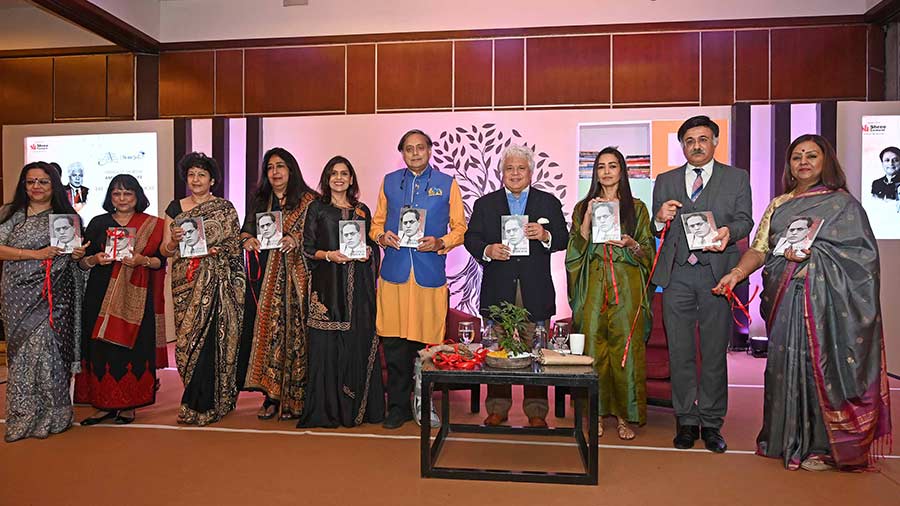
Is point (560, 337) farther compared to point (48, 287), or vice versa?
point (48, 287)

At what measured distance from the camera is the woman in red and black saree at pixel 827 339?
9.95 feet

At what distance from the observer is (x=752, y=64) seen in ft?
21.9

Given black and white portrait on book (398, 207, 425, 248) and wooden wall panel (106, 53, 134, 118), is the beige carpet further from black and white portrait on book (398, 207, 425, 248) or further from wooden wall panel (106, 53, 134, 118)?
wooden wall panel (106, 53, 134, 118)

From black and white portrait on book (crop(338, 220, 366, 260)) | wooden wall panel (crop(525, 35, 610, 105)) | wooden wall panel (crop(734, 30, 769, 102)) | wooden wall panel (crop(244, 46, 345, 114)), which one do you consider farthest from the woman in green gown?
wooden wall panel (crop(244, 46, 345, 114))

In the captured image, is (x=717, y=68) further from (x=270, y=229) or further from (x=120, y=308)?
(x=120, y=308)

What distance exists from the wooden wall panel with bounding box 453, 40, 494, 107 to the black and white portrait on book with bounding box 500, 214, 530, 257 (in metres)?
3.85

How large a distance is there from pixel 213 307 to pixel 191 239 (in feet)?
1.46

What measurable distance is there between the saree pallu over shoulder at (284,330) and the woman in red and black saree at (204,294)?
0.15 metres

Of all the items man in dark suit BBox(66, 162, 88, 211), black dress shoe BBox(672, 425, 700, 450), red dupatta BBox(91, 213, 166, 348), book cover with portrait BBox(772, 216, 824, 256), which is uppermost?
man in dark suit BBox(66, 162, 88, 211)

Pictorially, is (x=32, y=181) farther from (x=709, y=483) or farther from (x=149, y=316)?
(x=709, y=483)

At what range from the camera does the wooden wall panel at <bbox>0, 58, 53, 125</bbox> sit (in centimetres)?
775

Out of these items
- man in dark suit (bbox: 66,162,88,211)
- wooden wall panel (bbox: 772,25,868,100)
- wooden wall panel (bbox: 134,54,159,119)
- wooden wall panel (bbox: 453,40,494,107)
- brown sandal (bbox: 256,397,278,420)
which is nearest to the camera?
brown sandal (bbox: 256,397,278,420)

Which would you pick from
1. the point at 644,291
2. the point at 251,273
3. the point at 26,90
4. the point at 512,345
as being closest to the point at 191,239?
the point at 251,273

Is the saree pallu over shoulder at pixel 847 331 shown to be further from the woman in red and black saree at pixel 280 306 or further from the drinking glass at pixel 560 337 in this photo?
the woman in red and black saree at pixel 280 306
